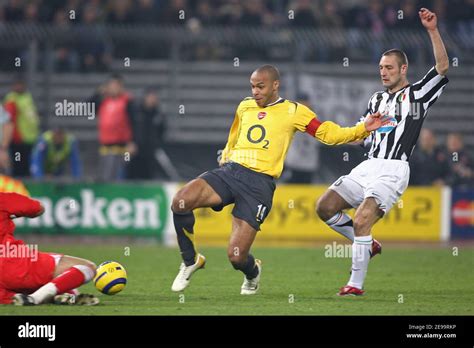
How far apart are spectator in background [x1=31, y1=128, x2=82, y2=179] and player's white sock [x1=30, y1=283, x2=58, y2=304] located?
1001 centimetres

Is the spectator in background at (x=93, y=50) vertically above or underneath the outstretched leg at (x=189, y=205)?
above

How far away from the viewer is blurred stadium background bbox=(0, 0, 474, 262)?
1881cm

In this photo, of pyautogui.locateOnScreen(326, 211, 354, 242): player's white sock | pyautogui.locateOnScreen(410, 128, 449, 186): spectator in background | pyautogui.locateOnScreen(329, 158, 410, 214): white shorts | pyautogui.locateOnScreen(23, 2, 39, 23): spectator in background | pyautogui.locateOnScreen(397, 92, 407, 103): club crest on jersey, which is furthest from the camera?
pyautogui.locateOnScreen(23, 2, 39, 23): spectator in background

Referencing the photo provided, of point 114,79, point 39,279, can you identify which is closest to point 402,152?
point 39,279

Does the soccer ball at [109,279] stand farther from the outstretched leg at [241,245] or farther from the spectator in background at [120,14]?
the spectator in background at [120,14]

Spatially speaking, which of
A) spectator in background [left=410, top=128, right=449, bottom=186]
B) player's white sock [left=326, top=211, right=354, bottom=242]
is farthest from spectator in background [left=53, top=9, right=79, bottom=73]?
player's white sock [left=326, top=211, right=354, bottom=242]

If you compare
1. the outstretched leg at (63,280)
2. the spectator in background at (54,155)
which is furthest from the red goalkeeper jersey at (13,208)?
the spectator in background at (54,155)

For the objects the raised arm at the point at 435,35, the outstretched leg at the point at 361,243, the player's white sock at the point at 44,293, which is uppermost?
the raised arm at the point at 435,35

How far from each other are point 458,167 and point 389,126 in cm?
893

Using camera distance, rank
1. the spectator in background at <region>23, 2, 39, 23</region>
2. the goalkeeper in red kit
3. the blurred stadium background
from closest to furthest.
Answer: the goalkeeper in red kit → the blurred stadium background → the spectator in background at <region>23, 2, 39, 23</region>

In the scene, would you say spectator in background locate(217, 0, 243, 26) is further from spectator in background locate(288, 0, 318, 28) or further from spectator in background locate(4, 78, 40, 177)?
spectator in background locate(4, 78, 40, 177)

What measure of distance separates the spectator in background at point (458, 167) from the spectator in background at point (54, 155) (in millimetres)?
7145

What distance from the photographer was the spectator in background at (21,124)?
19.9m

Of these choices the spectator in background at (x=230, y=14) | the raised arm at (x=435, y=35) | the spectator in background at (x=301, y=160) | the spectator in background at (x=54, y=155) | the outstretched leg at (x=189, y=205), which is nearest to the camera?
the raised arm at (x=435, y=35)
